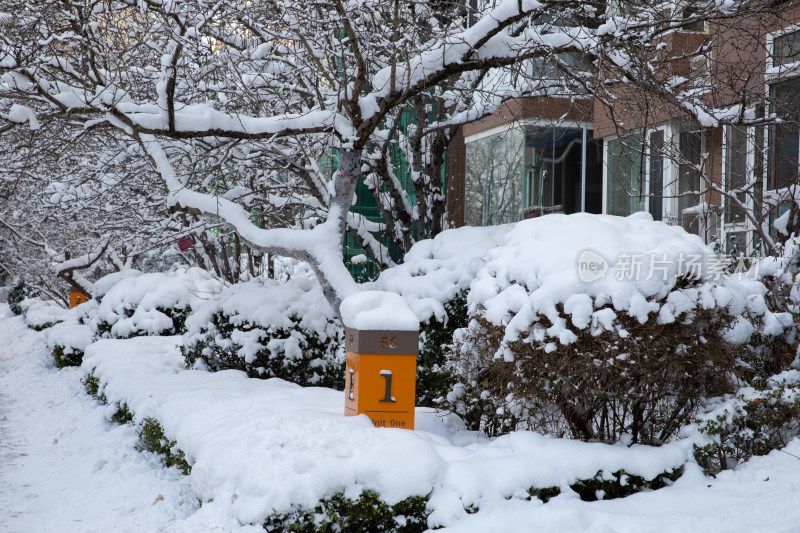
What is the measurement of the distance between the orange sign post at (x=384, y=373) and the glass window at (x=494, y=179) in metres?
9.04

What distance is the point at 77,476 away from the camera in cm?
644

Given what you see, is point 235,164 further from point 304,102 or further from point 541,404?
point 541,404

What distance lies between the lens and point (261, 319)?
8.00 m

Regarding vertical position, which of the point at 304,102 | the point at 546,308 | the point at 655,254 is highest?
the point at 304,102

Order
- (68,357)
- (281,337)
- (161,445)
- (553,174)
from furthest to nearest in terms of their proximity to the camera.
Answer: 1. (553,174)
2. (68,357)
3. (281,337)
4. (161,445)

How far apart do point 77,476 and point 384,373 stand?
3157 mm

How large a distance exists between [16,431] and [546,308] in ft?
23.1

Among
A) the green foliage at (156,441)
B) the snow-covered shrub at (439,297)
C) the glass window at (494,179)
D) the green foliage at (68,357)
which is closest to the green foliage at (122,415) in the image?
the green foliage at (156,441)

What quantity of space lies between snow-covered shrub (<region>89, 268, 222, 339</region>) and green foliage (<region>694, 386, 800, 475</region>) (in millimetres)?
8646

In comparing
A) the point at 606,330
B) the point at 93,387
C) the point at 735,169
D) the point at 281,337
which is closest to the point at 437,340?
the point at 281,337

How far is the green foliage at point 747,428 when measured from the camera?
4.75 meters

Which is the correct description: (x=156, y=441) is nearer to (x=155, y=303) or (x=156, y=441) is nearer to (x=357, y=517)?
(x=357, y=517)

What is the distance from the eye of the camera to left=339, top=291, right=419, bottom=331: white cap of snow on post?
5168mm

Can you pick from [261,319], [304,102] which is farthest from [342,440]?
[304,102]
